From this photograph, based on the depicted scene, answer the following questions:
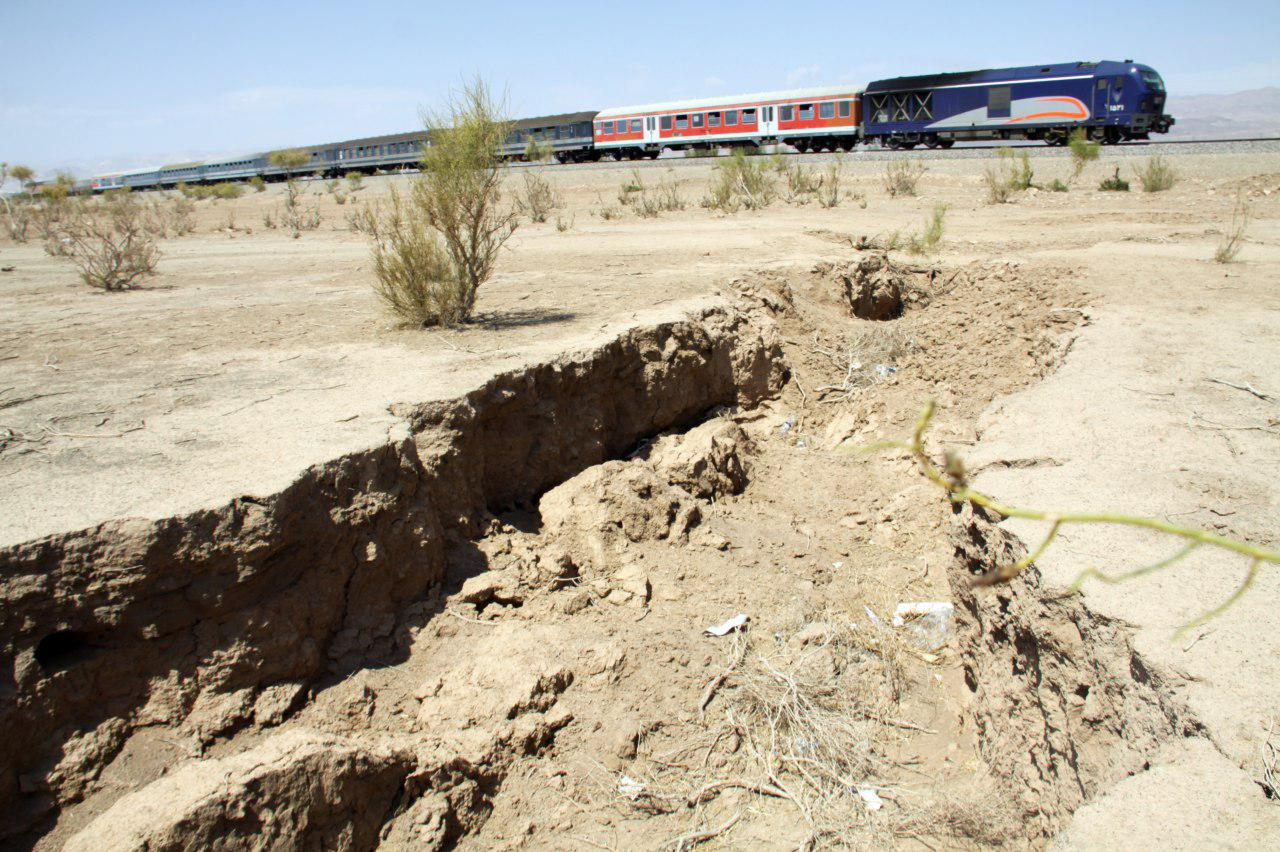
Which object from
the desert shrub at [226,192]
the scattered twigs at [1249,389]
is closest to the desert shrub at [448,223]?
the scattered twigs at [1249,389]

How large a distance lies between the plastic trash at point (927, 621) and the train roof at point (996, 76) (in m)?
24.0

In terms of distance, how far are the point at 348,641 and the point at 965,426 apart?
4.45 m

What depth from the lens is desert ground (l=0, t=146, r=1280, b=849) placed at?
9.35ft

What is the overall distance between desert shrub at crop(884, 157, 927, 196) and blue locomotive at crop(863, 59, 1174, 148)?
689 centimetres

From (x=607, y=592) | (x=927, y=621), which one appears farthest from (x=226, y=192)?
(x=927, y=621)

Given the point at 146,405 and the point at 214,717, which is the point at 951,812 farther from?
the point at 146,405

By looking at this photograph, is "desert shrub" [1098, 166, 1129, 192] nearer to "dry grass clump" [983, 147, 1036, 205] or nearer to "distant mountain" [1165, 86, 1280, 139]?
"dry grass clump" [983, 147, 1036, 205]

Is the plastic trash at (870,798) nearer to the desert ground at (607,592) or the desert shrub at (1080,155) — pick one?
the desert ground at (607,592)

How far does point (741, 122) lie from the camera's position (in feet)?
99.1

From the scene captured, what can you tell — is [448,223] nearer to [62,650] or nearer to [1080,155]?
[62,650]

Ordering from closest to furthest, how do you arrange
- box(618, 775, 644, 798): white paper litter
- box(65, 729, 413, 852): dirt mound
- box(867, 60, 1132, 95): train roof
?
1. box(65, 729, 413, 852): dirt mound
2. box(618, 775, 644, 798): white paper litter
3. box(867, 60, 1132, 95): train roof

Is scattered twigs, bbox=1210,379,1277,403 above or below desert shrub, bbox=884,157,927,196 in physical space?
below

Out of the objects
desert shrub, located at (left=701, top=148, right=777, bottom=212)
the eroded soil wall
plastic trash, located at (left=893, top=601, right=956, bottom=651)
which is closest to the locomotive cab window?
desert shrub, located at (left=701, top=148, right=777, bottom=212)

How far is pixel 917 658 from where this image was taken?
14.0 feet
